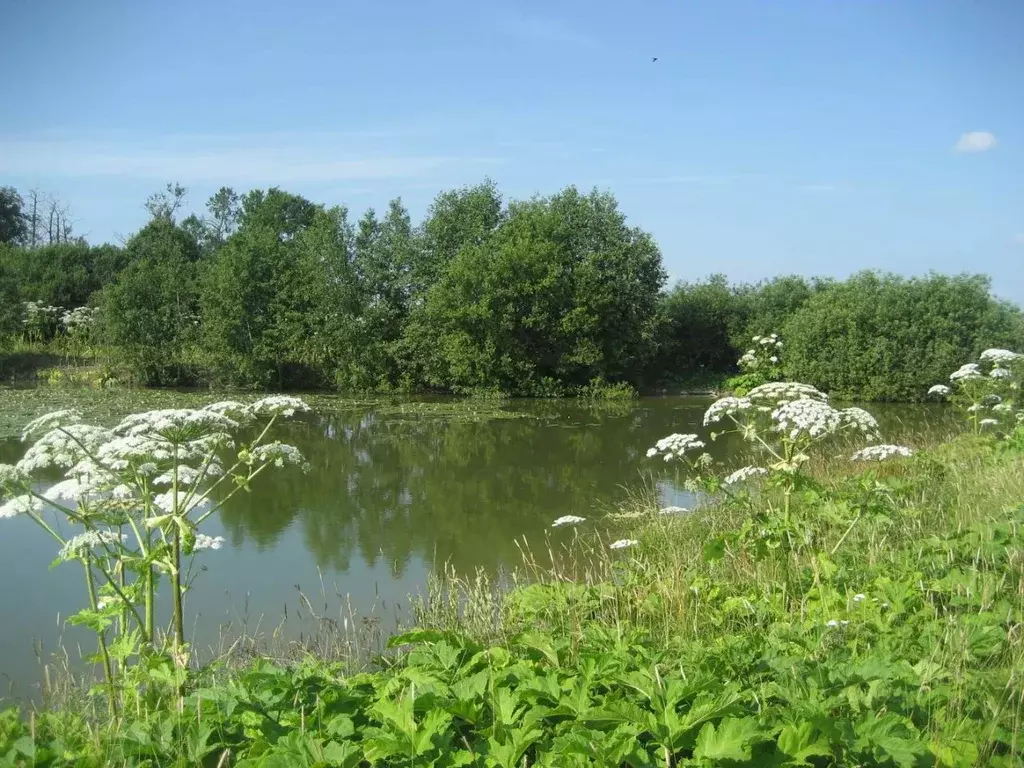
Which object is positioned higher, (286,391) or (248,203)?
(248,203)

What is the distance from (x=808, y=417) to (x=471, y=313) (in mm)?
20091

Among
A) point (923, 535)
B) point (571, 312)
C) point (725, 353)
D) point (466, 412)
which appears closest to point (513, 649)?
point (923, 535)

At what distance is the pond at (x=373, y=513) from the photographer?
6.67 meters

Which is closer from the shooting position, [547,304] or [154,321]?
[154,321]

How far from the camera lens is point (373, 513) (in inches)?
411

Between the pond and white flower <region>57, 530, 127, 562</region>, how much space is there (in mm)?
1060

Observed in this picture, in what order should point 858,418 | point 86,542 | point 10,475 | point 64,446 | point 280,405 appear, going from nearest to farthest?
point 86,542
point 10,475
point 64,446
point 280,405
point 858,418

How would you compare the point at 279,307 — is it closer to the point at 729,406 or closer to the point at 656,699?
the point at 729,406

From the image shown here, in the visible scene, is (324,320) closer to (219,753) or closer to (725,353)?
(725,353)

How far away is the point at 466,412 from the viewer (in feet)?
71.1

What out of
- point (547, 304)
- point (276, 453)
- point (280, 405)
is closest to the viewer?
point (276, 453)

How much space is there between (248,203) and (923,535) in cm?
4210

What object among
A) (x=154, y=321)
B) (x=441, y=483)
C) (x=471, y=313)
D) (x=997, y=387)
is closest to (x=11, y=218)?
(x=154, y=321)

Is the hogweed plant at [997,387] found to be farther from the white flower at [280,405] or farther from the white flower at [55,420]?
the white flower at [55,420]
